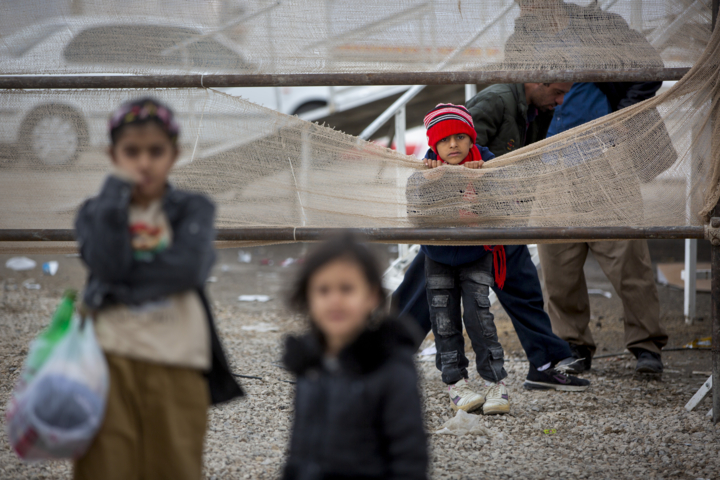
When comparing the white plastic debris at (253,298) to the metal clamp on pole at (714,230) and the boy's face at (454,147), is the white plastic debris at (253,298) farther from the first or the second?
the metal clamp on pole at (714,230)

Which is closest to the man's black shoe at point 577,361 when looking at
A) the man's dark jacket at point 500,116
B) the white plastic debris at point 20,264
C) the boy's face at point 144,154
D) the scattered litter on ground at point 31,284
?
the man's dark jacket at point 500,116

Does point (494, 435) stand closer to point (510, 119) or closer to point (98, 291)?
point (510, 119)

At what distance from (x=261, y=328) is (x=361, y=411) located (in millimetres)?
3705

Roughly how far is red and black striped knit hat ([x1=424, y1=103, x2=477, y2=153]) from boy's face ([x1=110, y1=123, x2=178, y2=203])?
1715mm


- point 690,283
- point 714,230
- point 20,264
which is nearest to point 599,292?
point 690,283

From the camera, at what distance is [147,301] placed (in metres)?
1.64

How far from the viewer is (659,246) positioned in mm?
7727

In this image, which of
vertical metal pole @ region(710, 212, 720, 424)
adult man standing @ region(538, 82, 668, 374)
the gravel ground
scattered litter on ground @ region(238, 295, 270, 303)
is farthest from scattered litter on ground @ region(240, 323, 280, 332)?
vertical metal pole @ region(710, 212, 720, 424)

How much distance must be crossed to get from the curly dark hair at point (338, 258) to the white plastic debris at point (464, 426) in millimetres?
1508

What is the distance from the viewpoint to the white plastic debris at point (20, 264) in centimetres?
696

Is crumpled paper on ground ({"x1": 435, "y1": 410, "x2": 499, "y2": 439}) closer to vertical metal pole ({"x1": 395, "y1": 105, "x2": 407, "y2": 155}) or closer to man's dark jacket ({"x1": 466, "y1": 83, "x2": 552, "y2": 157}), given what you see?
man's dark jacket ({"x1": 466, "y1": 83, "x2": 552, "y2": 157})

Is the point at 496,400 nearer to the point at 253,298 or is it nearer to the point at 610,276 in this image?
the point at 610,276

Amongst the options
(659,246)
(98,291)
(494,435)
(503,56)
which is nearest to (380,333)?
(98,291)

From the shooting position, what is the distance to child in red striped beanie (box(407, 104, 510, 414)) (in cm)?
303
